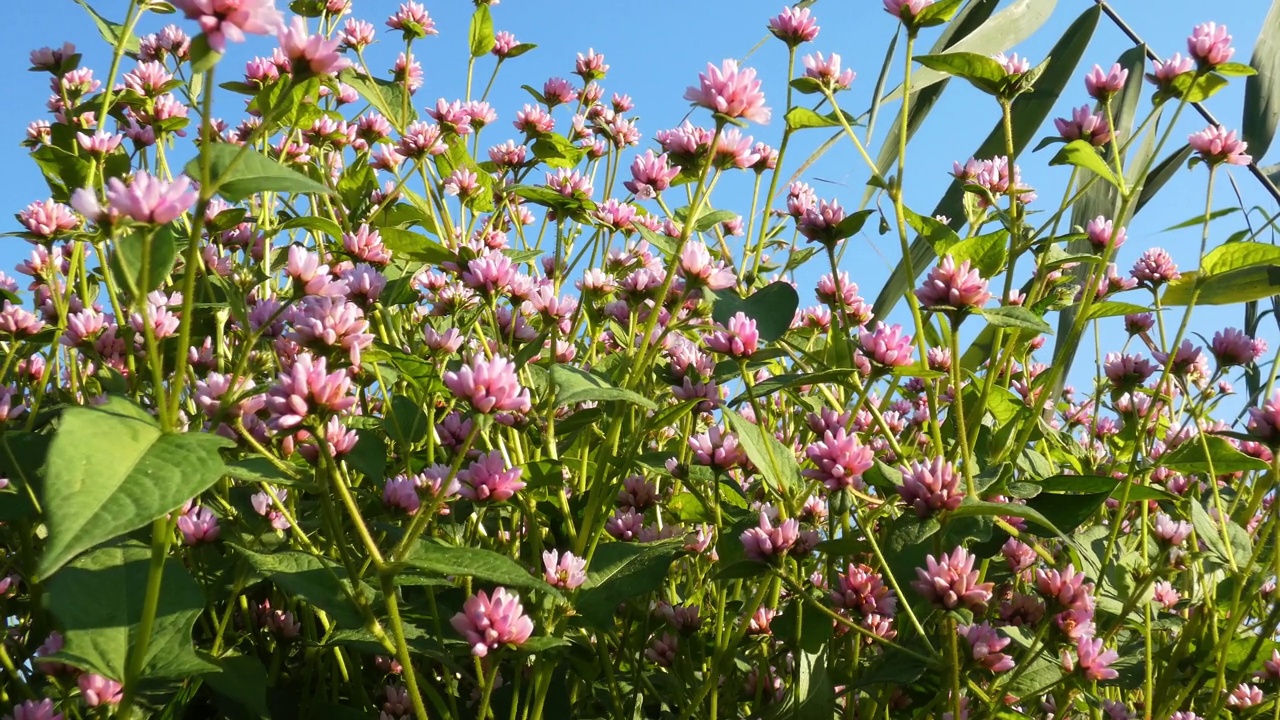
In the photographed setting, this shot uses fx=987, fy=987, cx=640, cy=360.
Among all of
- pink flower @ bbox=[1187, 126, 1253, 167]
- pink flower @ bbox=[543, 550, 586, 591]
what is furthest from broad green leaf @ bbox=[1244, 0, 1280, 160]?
pink flower @ bbox=[543, 550, 586, 591]

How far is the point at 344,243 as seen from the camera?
142 centimetres

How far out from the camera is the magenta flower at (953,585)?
3.33 feet

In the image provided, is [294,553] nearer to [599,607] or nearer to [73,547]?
[599,607]

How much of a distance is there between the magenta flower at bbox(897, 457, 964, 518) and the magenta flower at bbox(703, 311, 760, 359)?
263 mm

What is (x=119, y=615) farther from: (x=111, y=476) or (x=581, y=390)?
(x=581, y=390)

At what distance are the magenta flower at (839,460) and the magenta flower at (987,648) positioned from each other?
21 centimetres

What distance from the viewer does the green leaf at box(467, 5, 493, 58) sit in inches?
86.0

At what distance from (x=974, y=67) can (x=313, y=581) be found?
3.21ft

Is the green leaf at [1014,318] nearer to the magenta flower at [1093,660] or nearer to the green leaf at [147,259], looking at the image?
the magenta flower at [1093,660]

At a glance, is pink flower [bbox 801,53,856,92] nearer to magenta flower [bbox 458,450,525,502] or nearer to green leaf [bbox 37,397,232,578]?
magenta flower [bbox 458,450,525,502]

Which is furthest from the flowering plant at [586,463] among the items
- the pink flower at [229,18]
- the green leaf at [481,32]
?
the green leaf at [481,32]

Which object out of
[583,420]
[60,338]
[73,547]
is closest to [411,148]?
[60,338]

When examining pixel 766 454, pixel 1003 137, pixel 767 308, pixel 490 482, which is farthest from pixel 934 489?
pixel 1003 137

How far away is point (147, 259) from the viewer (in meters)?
0.72
